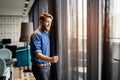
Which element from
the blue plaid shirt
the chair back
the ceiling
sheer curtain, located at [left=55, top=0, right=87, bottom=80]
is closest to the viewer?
the blue plaid shirt

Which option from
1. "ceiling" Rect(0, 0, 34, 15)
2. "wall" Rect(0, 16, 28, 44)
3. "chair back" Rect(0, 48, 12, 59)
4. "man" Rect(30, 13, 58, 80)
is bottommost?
"chair back" Rect(0, 48, 12, 59)

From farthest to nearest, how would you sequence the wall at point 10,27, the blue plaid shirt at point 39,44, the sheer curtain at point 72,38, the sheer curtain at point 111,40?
the wall at point 10,27 < the sheer curtain at point 72,38 < the blue plaid shirt at point 39,44 < the sheer curtain at point 111,40

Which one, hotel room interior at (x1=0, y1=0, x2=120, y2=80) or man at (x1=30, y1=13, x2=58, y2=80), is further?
man at (x1=30, y1=13, x2=58, y2=80)

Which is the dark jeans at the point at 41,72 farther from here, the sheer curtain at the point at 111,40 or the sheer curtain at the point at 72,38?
the sheer curtain at the point at 111,40

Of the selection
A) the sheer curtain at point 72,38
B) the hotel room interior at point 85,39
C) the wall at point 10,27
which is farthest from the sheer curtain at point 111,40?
the wall at point 10,27

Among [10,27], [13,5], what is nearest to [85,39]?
[13,5]

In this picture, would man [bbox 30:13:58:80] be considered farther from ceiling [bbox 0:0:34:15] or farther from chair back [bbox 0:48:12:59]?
ceiling [bbox 0:0:34:15]

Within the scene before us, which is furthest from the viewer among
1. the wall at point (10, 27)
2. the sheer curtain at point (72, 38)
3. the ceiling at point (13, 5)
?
the wall at point (10, 27)

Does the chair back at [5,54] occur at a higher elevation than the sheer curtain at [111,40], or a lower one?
lower

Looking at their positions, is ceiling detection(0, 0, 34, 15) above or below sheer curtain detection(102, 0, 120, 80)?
above

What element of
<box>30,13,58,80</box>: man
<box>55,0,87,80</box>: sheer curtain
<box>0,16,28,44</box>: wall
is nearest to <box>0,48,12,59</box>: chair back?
<box>55,0,87,80</box>: sheer curtain

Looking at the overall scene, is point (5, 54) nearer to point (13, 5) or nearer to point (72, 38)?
point (72, 38)

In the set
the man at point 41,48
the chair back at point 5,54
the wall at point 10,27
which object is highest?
the wall at point 10,27

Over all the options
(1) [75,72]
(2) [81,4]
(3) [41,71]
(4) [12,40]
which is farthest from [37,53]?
(4) [12,40]
